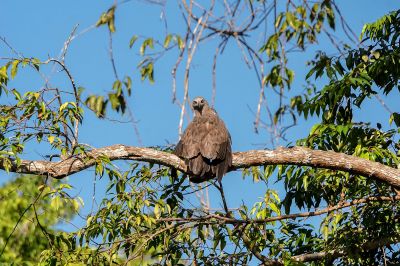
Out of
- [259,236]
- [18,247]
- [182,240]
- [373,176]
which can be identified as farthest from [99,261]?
[18,247]

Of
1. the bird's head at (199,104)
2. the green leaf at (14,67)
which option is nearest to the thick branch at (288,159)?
the green leaf at (14,67)

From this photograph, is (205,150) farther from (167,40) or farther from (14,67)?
(14,67)

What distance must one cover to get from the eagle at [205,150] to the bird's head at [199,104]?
82 cm

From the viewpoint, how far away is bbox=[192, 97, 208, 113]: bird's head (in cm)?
913

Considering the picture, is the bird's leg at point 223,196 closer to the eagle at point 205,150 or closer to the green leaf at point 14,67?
the eagle at point 205,150

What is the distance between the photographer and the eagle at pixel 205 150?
731cm

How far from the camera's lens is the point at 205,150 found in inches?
298

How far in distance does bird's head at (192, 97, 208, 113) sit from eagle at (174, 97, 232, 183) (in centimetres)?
82

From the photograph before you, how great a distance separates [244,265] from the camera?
272 inches

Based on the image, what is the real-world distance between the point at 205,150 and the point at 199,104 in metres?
1.68

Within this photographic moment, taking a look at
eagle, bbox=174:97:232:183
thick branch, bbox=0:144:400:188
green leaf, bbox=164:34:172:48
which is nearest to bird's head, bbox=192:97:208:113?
eagle, bbox=174:97:232:183

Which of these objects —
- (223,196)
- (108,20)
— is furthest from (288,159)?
(108,20)

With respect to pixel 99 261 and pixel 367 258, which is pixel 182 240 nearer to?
pixel 99 261

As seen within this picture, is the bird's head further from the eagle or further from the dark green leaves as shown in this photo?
the dark green leaves
